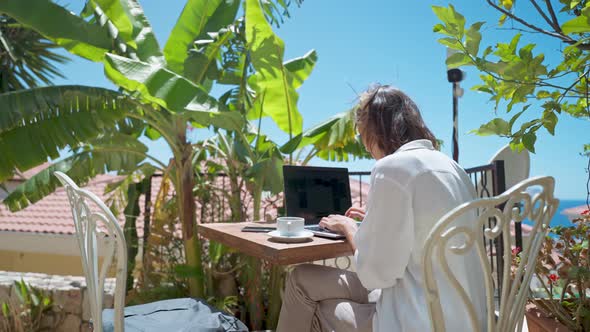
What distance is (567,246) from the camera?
6.09ft

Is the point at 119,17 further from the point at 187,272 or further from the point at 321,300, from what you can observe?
the point at 321,300

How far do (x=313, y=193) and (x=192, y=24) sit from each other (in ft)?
9.18

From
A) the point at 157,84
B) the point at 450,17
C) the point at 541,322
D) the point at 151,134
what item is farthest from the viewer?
the point at 151,134

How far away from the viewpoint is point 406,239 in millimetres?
1275

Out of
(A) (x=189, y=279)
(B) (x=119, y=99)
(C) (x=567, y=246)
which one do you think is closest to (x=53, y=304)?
(A) (x=189, y=279)

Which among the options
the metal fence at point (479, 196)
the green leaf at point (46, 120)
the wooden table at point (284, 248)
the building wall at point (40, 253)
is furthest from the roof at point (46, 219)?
the wooden table at point (284, 248)

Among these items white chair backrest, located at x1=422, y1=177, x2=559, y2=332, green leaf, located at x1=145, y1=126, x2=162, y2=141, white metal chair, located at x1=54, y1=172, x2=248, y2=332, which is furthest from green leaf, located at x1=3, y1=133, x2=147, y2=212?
white chair backrest, located at x1=422, y1=177, x2=559, y2=332

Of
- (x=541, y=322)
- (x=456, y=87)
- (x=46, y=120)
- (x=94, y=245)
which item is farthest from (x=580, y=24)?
(x=456, y=87)

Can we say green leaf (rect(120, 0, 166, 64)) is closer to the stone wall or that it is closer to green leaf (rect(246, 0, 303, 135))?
green leaf (rect(246, 0, 303, 135))

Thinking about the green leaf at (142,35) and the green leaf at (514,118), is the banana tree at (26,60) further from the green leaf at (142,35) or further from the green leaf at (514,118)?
the green leaf at (514,118)

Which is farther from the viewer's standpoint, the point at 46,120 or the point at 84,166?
the point at 84,166

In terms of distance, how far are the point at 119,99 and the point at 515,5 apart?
10.5ft

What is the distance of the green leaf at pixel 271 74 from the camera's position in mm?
3710

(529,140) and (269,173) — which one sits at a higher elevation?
(529,140)
